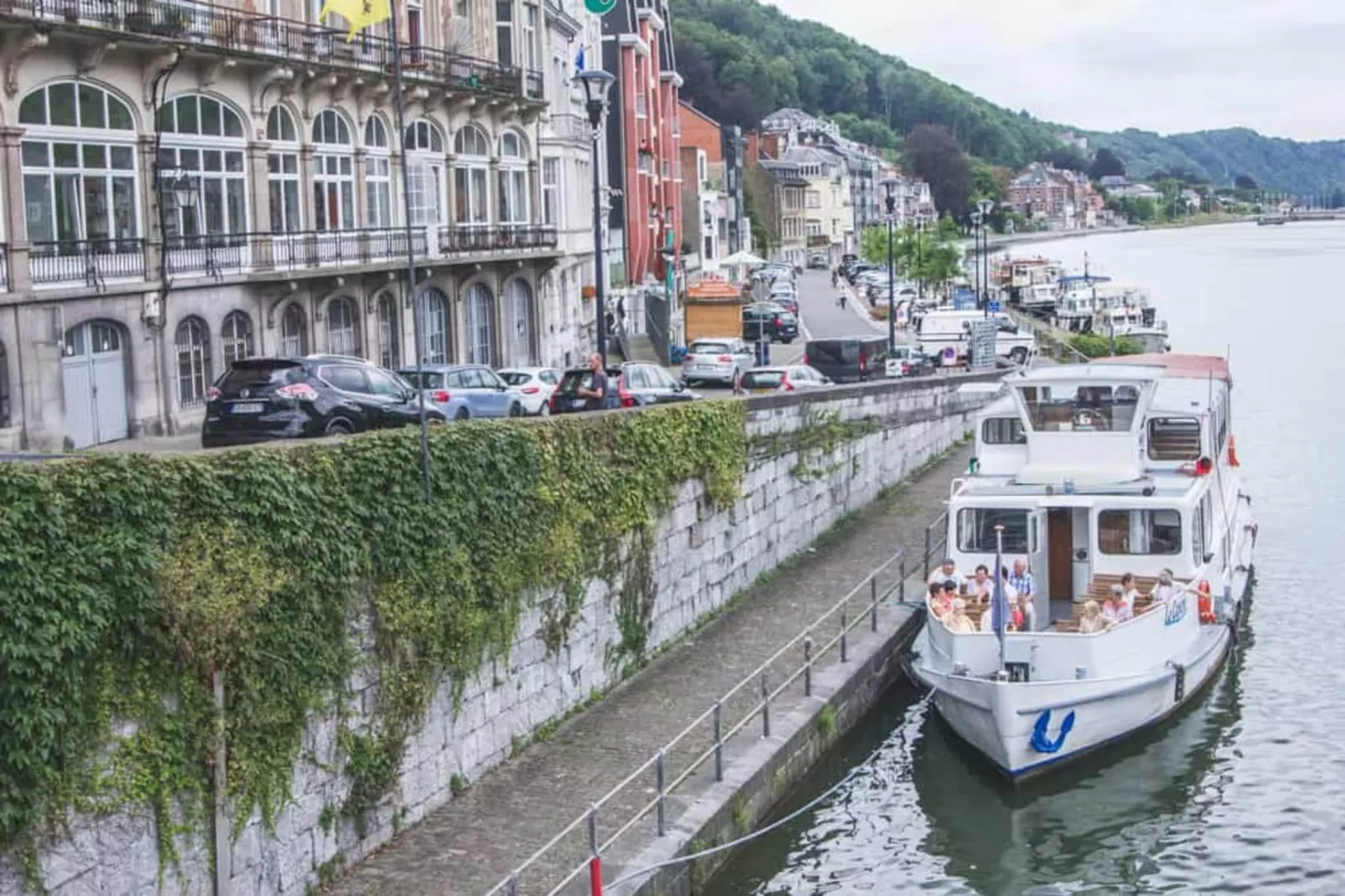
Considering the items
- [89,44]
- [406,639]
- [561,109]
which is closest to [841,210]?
[561,109]

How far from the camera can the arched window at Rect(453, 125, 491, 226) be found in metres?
44.3

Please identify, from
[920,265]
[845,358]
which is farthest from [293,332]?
[920,265]

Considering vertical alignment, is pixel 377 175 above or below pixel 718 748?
above

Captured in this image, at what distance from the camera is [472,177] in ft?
149

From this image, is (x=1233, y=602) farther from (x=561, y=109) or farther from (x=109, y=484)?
(x=561, y=109)

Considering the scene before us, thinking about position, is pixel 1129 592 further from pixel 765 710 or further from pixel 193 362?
pixel 193 362

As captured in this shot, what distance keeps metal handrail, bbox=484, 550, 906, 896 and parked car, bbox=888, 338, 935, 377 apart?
92.1 feet

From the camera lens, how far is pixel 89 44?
28797mm

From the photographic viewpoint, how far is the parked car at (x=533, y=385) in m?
34.5

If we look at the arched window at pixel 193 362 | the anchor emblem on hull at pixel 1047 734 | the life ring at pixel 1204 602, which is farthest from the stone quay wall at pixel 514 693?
the arched window at pixel 193 362

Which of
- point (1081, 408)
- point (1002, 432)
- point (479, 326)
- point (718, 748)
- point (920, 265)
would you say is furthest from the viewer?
point (920, 265)

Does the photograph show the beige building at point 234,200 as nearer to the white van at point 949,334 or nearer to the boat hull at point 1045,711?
the boat hull at point 1045,711

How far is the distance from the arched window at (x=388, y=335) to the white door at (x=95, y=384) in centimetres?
968

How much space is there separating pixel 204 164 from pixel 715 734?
20369 mm
